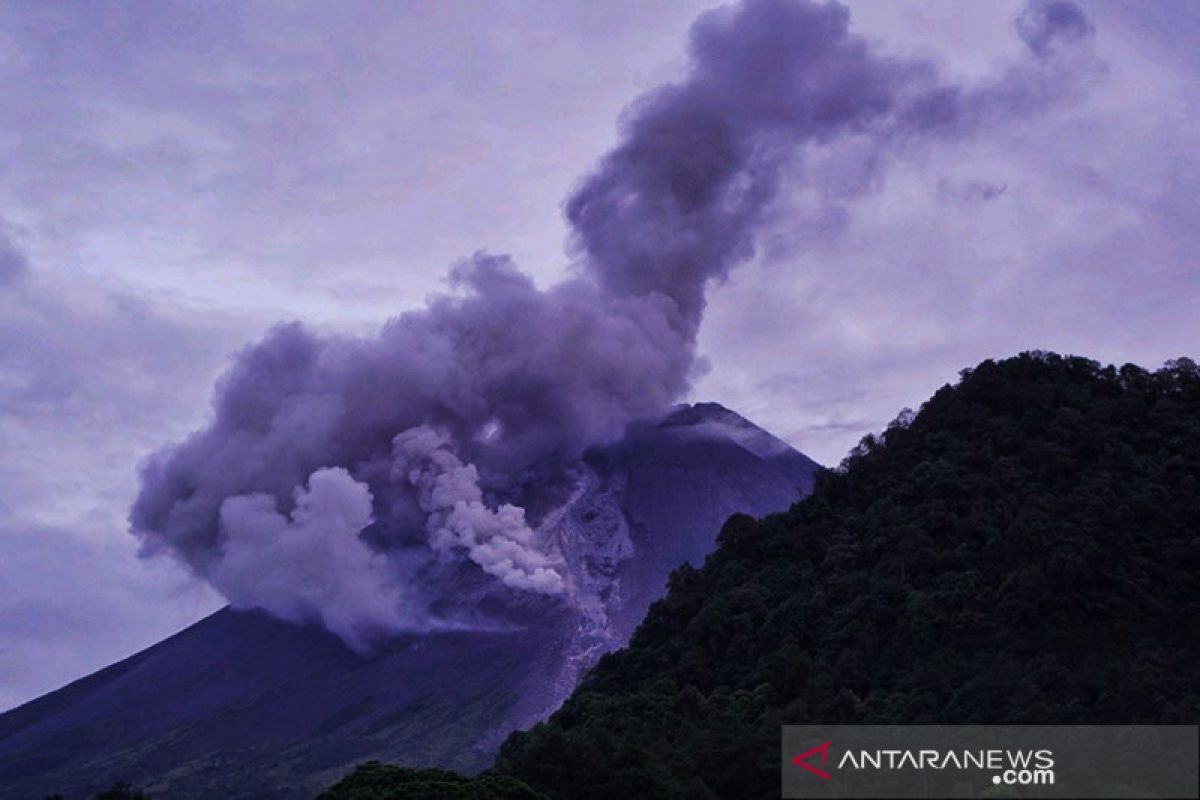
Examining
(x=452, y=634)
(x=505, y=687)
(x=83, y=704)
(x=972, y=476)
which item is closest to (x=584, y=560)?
(x=452, y=634)

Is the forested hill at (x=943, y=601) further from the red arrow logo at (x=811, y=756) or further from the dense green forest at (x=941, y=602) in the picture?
the red arrow logo at (x=811, y=756)

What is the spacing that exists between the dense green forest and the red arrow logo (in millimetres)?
4557

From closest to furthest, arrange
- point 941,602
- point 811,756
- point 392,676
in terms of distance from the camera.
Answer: point 811,756 → point 941,602 → point 392,676

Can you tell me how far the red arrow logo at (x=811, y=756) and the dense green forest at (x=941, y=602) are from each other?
4557 mm

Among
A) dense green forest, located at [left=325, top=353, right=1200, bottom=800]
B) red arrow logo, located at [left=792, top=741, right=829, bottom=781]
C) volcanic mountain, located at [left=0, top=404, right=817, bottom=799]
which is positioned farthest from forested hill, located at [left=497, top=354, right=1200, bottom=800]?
volcanic mountain, located at [left=0, top=404, right=817, bottom=799]

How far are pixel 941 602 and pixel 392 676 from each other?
59312mm

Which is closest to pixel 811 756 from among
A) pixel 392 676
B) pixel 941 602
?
pixel 941 602

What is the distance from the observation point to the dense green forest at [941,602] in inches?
1448

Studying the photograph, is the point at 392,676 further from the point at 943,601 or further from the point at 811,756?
the point at 811,756

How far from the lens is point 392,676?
95.2 m

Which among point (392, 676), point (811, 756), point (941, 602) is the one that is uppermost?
point (392, 676)

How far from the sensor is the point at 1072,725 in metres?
32.3

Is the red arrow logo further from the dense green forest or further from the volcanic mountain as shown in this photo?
the volcanic mountain

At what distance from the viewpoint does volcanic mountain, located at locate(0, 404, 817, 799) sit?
8256cm
